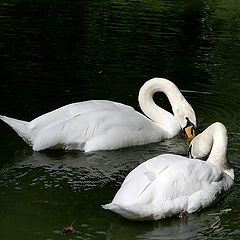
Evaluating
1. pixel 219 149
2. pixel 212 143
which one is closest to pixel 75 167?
pixel 212 143

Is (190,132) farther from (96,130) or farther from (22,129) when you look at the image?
(22,129)

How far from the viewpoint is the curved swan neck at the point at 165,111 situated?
999 cm

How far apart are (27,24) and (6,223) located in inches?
488

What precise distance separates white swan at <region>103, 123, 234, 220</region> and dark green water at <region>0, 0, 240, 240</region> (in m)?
0.17

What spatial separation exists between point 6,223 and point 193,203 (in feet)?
6.23

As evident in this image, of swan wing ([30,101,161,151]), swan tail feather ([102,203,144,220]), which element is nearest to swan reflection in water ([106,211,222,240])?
swan tail feather ([102,203,144,220])

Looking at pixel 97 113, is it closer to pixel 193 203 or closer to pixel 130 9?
pixel 193 203

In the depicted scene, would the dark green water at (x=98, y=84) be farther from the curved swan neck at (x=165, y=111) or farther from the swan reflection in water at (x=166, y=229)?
the curved swan neck at (x=165, y=111)

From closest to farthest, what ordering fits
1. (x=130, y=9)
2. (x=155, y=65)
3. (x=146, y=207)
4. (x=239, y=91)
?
(x=146, y=207) → (x=239, y=91) → (x=155, y=65) → (x=130, y=9)

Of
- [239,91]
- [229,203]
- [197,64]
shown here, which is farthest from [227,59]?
[229,203]

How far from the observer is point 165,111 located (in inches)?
399

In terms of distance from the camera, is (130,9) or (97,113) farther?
(130,9)

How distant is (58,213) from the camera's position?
6836mm

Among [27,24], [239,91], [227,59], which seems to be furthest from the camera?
[27,24]
